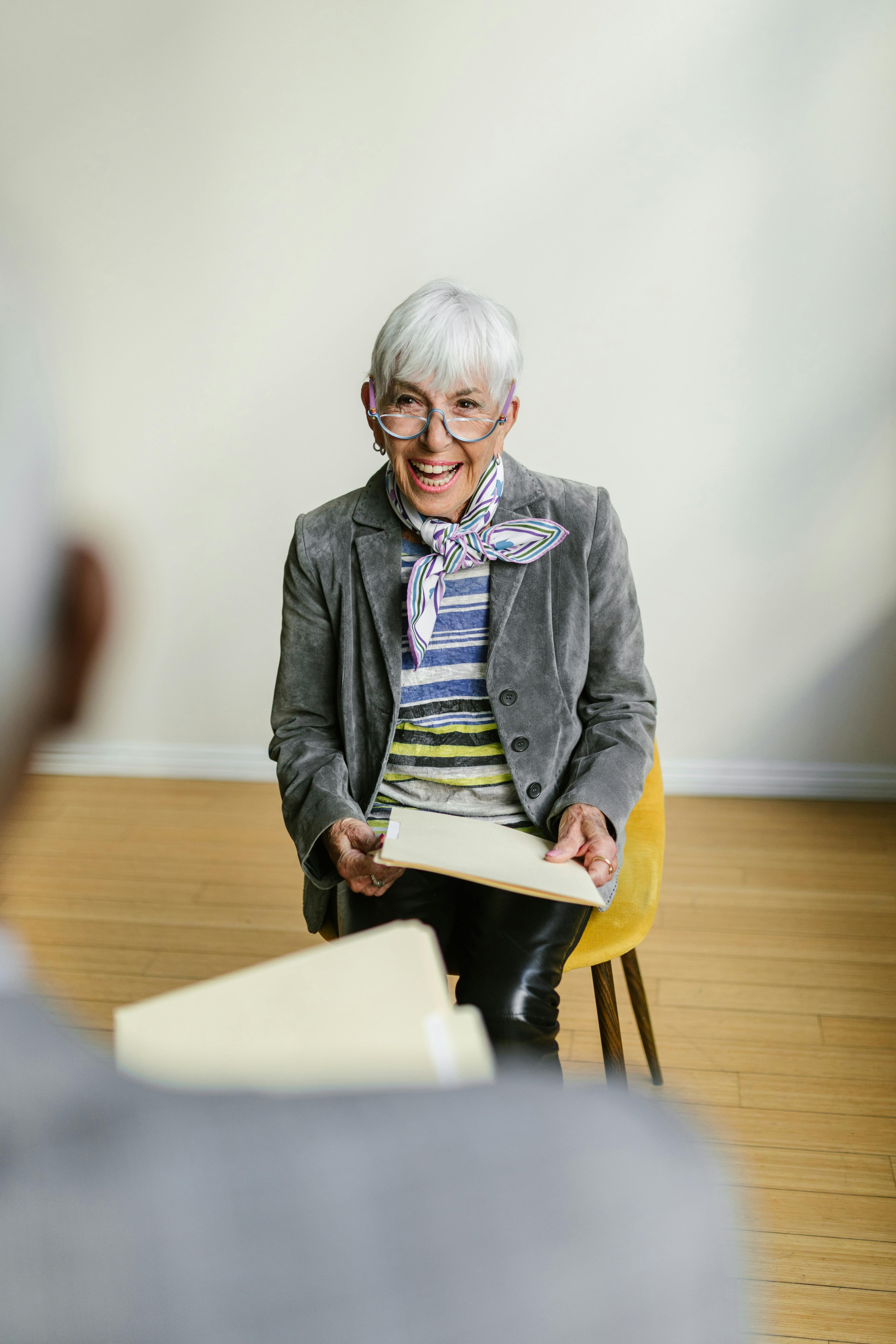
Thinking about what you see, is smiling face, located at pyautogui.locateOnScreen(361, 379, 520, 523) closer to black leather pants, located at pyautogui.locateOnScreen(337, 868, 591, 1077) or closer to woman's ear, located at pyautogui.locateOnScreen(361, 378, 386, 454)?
woman's ear, located at pyautogui.locateOnScreen(361, 378, 386, 454)

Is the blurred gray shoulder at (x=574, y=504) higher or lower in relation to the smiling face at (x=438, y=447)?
lower

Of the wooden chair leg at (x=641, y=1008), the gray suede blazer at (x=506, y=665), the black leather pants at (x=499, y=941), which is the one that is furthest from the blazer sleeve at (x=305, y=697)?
the wooden chair leg at (x=641, y=1008)

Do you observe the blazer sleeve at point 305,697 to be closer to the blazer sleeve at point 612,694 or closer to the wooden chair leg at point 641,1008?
the blazer sleeve at point 612,694

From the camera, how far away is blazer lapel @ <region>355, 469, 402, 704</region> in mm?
1562

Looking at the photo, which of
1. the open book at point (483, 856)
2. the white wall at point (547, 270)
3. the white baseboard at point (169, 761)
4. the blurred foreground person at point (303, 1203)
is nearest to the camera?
the blurred foreground person at point (303, 1203)

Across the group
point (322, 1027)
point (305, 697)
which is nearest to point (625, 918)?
point (305, 697)

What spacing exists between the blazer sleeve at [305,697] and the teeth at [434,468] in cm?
21

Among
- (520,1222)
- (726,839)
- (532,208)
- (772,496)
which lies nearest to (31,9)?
(532,208)

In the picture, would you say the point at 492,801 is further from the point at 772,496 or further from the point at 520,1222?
the point at 772,496

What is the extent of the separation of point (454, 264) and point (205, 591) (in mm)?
1181

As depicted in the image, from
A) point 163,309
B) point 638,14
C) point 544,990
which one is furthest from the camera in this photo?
point 163,309

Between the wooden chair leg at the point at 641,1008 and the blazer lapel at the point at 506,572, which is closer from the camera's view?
the blazer lapel at the point at 506,572

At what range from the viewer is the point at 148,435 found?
10.4 feet

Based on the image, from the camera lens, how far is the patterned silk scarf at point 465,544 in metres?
Result: 1.54
